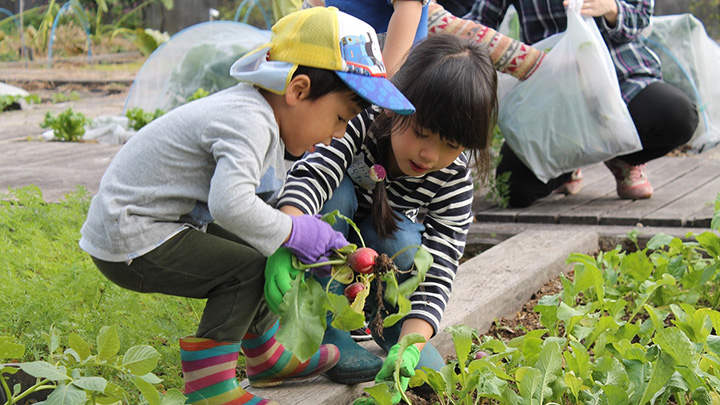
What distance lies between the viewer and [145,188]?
5.13 feet

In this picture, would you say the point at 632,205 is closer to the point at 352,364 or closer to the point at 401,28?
the point at 401,28

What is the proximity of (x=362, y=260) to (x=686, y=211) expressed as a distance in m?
2.30

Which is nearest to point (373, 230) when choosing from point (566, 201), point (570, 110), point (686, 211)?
point (570, 110)

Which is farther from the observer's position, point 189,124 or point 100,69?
→ point 100,69

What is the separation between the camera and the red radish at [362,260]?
5.28ft

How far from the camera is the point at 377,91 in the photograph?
1589 mm

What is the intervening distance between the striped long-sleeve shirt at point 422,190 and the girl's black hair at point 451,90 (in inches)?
6.1

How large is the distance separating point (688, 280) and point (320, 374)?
47.0 inches

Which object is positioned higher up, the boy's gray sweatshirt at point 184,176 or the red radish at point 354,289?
the boy's gray sweatshirt at point 184,176

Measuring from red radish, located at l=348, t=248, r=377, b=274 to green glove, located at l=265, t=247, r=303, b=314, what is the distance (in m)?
0.11

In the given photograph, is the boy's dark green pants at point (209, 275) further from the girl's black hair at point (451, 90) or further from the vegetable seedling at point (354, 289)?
the girl's black hair at point (451, 90)

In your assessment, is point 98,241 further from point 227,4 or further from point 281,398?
point 227,4

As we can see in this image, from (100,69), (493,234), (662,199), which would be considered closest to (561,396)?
(493,234)

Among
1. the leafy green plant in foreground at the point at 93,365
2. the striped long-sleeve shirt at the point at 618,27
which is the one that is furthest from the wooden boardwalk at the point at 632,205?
the leafy green plant in foreground at the point at 93,365
